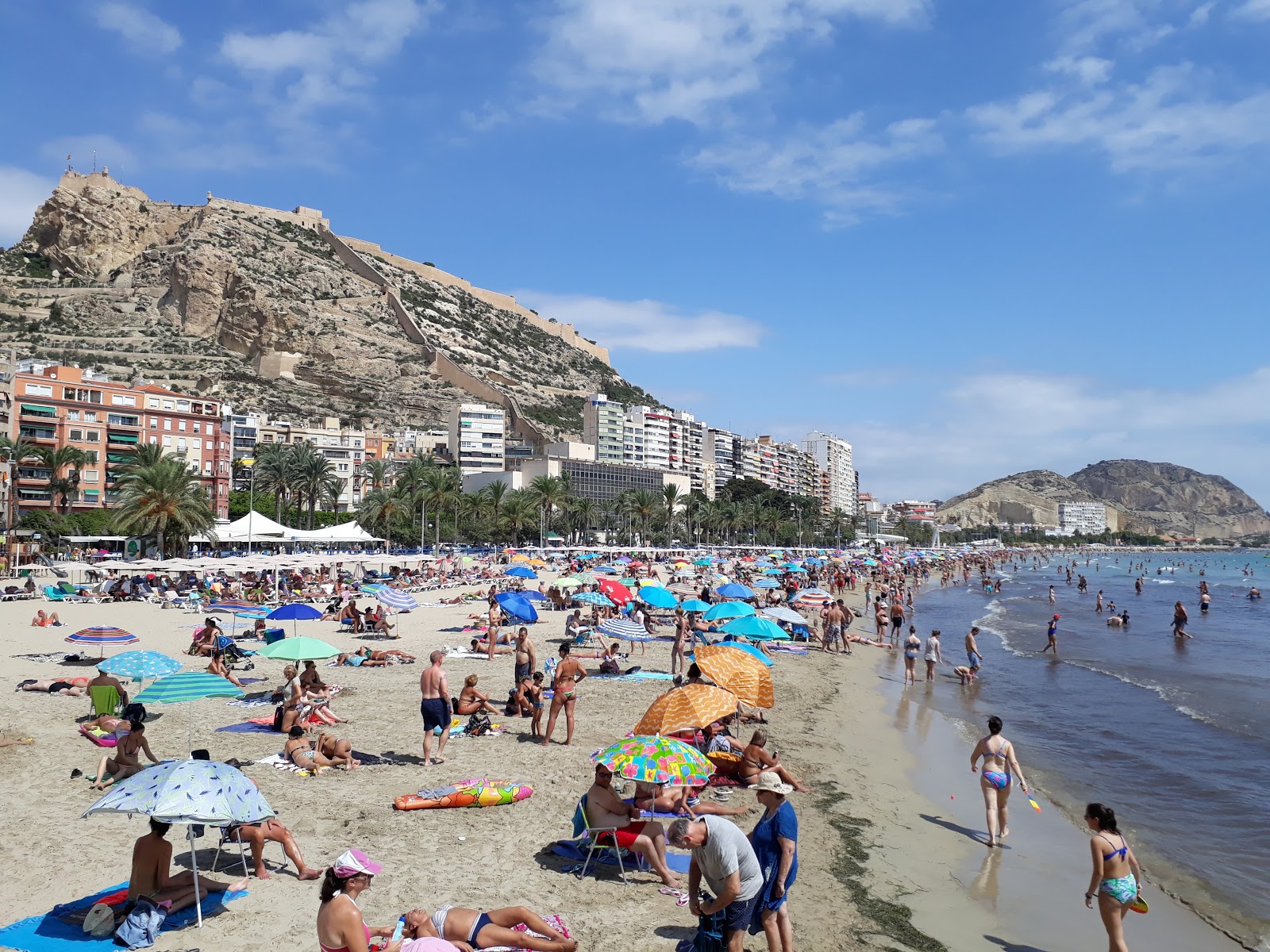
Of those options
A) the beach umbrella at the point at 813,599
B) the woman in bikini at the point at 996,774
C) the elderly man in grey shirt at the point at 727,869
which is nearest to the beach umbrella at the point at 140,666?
the elderly man in grey shirt at the point at 727,869

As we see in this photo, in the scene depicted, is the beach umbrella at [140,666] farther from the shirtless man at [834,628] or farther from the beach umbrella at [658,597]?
the shirtless man at [834,628]

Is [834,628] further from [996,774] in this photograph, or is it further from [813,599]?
[996,774]

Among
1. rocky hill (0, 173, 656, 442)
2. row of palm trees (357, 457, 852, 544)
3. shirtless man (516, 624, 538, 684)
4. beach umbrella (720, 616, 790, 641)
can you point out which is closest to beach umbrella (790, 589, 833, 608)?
beach umbrella (720, 616, 790, 641)

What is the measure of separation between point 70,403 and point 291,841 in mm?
62667

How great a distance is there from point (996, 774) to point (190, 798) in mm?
7234

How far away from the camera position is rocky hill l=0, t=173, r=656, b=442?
106m

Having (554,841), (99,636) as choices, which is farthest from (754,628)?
(99,636)

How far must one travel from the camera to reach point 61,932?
202 inches

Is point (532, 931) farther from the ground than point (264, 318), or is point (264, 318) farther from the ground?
point (264, 318)

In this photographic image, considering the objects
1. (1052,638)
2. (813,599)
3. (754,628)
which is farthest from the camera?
(813,599)

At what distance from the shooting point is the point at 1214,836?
9.23m

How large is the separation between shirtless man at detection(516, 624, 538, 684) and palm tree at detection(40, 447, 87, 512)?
5199 cm

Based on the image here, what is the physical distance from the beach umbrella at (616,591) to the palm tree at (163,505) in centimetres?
2470

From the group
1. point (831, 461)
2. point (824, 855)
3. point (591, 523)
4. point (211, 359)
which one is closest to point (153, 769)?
point (824, 855)
